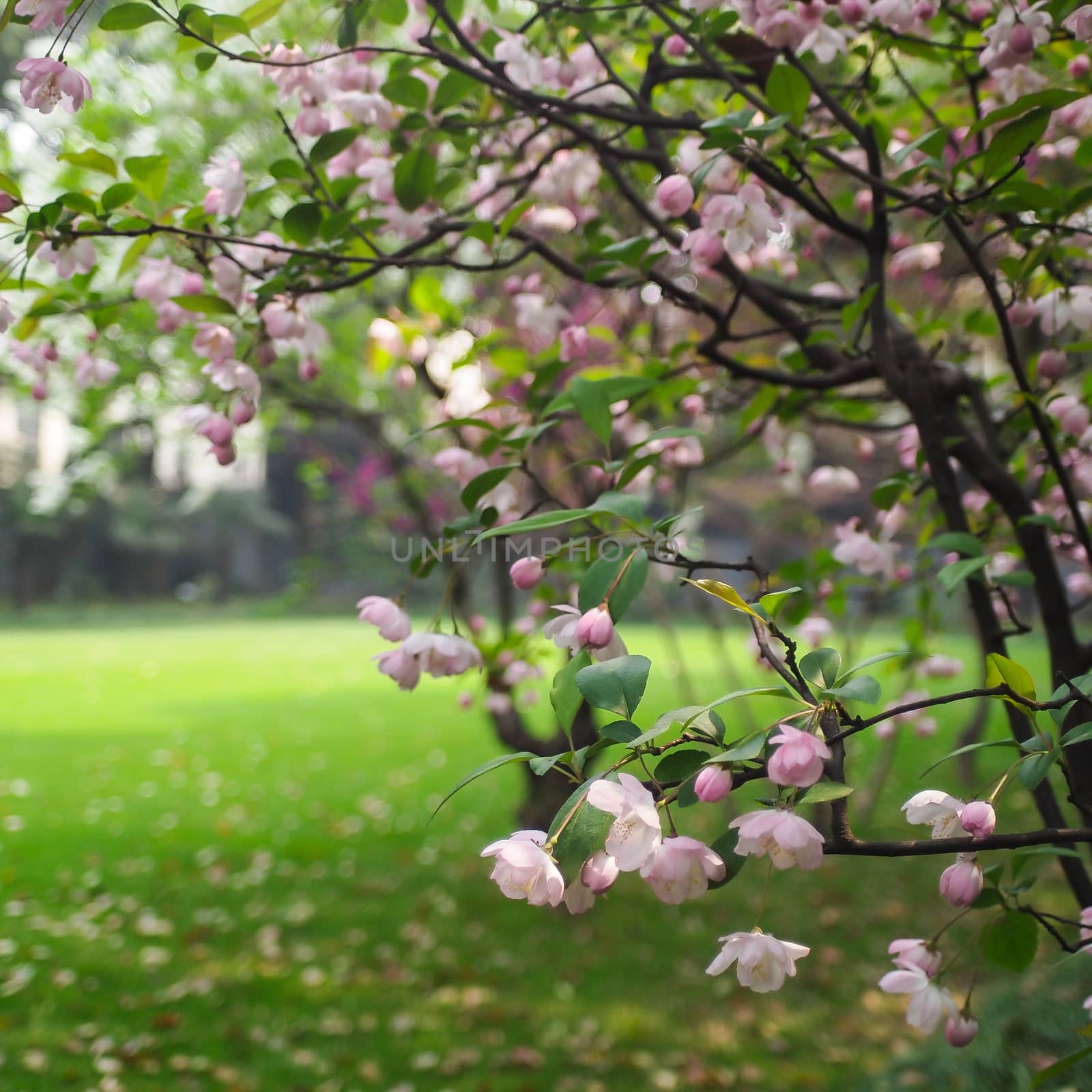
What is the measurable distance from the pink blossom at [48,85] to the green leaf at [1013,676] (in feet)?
3.31

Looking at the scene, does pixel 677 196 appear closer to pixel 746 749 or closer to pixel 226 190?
pixel 226 190

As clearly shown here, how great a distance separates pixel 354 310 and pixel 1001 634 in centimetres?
405

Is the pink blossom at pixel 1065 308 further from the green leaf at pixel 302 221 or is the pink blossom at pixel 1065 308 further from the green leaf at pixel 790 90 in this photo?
the green leaf at pixel 302 221

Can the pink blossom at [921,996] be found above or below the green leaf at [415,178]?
below

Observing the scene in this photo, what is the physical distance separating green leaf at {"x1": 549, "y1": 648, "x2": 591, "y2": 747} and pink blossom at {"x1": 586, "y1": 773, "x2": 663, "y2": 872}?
0.09 m

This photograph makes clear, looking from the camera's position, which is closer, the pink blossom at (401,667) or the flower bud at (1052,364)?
the pink blossom at (401,667)

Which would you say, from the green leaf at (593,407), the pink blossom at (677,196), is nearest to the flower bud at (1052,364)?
the pink blossom at (677,196)

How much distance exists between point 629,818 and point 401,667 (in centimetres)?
42

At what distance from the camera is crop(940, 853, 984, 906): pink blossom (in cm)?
66

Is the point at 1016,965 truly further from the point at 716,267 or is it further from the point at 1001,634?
the point at 716,267

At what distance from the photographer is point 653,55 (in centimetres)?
130

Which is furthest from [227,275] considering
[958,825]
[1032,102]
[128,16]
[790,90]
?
[958,825]

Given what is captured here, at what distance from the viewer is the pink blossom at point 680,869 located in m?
0.62

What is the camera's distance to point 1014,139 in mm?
912
